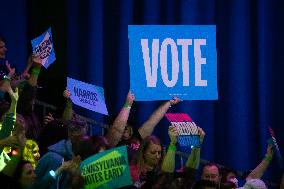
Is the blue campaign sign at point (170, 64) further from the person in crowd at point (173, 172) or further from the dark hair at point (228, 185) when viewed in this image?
the dark hair at point (228, 185)

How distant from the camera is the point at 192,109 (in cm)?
742

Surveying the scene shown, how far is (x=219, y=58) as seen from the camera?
24.9ft

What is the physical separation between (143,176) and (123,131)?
0.73 metres

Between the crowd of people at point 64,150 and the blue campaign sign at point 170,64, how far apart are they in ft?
0.51

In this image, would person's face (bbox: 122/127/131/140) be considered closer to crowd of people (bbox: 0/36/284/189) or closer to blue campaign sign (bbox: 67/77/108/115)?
crowd of people (bbox: 0/36/284/189)

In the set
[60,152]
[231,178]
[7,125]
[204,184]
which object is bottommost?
[231,178]

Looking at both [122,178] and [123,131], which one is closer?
[122,178]

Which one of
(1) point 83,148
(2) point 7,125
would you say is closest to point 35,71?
(2) point 7,125

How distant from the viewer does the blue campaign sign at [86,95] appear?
16.6 feet

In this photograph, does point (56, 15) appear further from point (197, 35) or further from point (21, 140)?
point (21, 140)

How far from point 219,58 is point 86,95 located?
8.97 ft

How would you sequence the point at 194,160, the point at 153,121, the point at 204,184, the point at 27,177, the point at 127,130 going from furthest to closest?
1. the point at 153,121
2. the point at 127,130
3. the point at 194,160
4. the point at 204,184
5. the point at 27,177

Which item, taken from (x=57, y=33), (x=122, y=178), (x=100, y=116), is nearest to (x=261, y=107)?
(x=100, y=116)

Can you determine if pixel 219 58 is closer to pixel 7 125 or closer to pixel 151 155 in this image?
pixel 151 155
